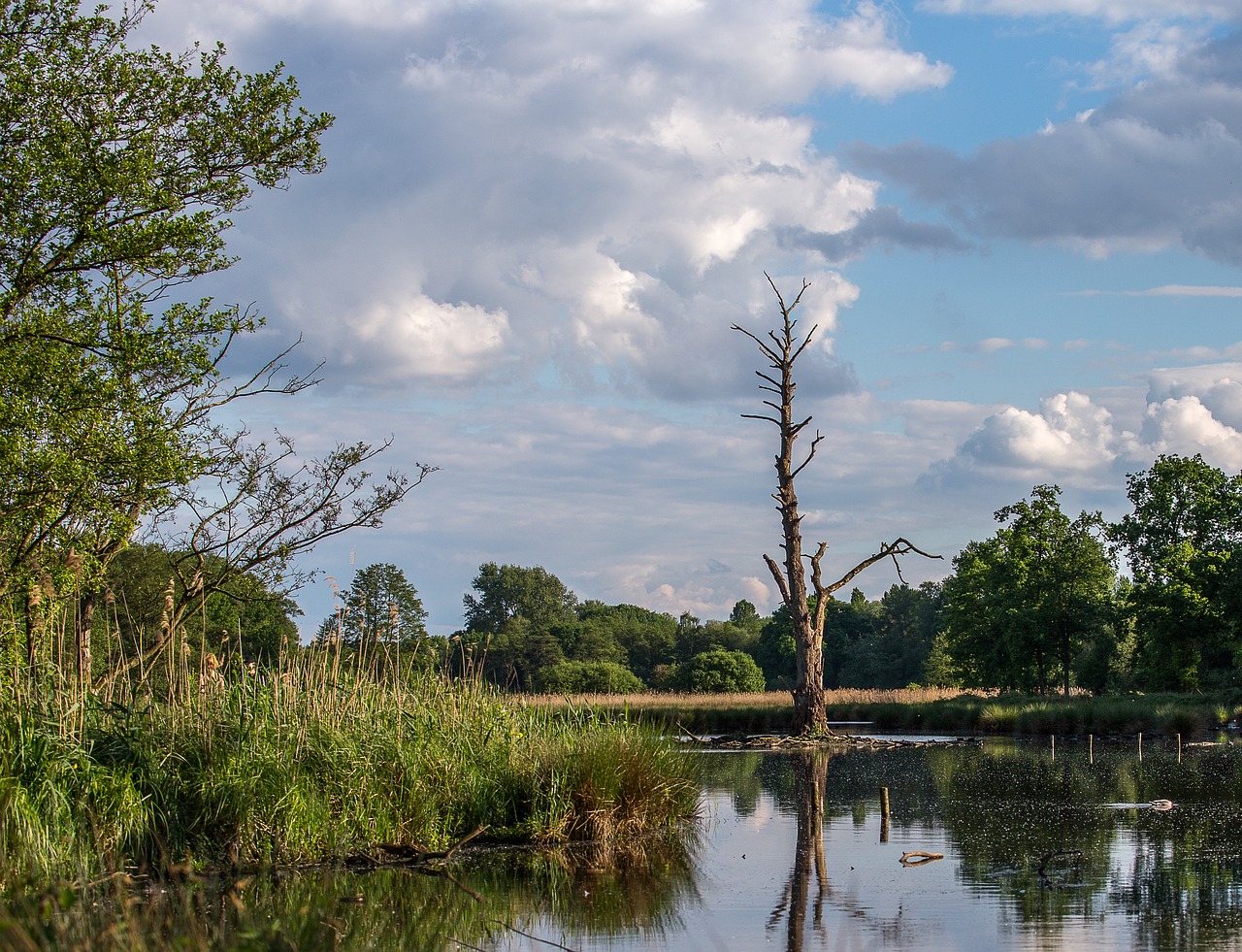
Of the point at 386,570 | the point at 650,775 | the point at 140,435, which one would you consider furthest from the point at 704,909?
the point at 386,570

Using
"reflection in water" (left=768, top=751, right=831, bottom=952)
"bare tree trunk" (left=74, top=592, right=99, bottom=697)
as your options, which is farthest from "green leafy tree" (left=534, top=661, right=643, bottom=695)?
"bare tree trunk" (left=74, top=592, right=99, bottom=697)

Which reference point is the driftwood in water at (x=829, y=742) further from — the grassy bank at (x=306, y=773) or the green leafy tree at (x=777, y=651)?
the green leafy tree at (x=777, y=651)

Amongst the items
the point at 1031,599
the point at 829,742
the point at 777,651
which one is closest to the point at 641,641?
the point at 777,651

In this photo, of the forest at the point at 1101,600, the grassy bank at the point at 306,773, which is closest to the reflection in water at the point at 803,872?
the grassy bank at the point at 306,773

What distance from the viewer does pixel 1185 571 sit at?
42594mm

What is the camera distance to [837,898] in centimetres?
939

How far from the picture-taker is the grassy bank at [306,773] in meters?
9.66

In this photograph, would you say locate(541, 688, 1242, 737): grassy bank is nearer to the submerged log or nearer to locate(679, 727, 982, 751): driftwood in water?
locate(679, 727, 982, 751): driftwood in water

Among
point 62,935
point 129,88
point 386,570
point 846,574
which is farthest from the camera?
point 386,570

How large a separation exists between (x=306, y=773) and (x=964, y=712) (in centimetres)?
2611

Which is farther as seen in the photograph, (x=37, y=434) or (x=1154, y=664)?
(x=1154, y=664)

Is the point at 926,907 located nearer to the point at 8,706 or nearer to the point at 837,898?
the point at 837,898

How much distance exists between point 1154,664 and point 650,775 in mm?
35675

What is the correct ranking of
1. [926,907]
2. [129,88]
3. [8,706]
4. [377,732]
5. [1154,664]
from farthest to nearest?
1. [1154,664]
2. [129,88]
3. [377,732]
4. [8,706]
5. [926,907]
